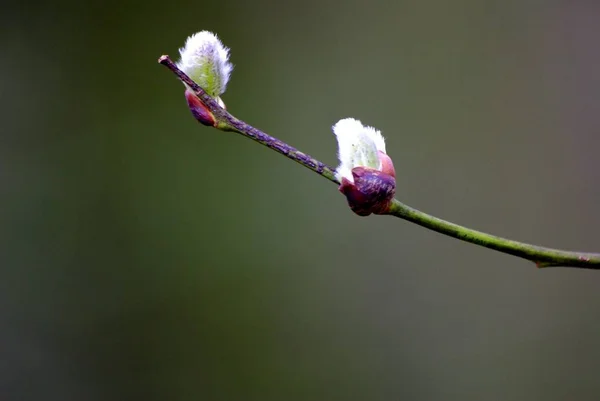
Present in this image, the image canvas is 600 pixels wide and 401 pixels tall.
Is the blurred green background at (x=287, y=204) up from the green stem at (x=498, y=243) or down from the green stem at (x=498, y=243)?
up

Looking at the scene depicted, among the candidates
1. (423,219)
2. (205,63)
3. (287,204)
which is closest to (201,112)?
(205,63)

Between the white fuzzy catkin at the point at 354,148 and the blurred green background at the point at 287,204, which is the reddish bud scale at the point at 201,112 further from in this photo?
the blurred green background at the point at 287,204

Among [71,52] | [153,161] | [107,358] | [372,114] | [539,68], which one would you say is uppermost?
[539,68]

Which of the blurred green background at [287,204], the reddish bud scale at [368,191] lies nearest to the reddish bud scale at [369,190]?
the reddish bud scale at [368,191]

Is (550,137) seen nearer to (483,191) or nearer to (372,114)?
(483,191)

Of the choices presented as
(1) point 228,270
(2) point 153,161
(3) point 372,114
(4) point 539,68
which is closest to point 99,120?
(2) point 153,161

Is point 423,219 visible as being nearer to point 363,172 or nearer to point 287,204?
point 363,172
